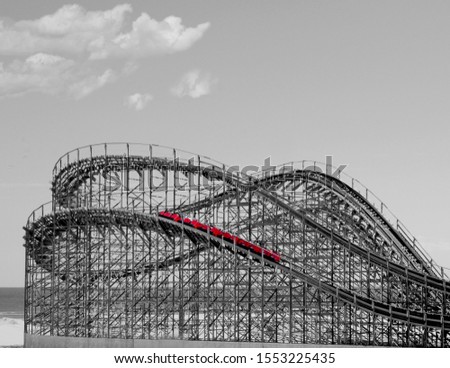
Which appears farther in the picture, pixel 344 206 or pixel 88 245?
pixel 344 206

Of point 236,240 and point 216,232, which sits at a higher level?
point 216,232

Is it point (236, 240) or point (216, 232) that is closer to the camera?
point (236, 240)

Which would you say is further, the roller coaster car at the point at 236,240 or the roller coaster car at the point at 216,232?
the roller coaster car at the point at 216,232

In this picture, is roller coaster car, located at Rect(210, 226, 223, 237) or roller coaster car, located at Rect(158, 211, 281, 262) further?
roller coaster car, located at Rect(210, 226, 223, 237)

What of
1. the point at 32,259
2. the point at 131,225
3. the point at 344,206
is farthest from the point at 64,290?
the point at 344,206
